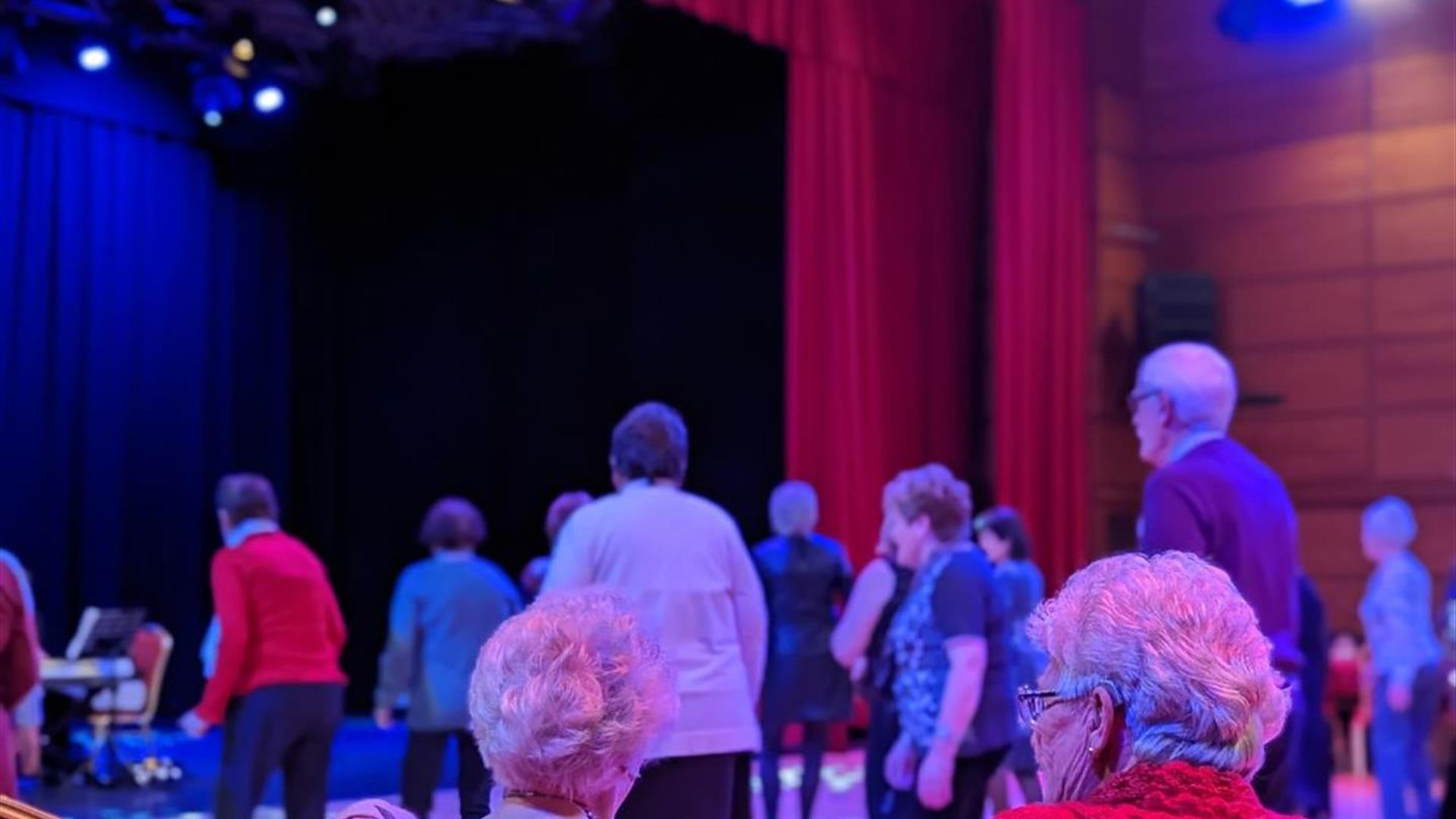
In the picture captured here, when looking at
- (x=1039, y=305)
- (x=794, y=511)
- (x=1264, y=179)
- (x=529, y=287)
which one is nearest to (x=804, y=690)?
(x=794, y=511)

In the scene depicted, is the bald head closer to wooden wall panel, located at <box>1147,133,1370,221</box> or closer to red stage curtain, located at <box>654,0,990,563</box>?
red stage curtain, located at <box>654,0,990,563</box>

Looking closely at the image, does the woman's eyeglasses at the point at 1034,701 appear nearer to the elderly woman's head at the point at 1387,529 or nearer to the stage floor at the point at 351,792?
the elderly woman's head at the point at 1387,529

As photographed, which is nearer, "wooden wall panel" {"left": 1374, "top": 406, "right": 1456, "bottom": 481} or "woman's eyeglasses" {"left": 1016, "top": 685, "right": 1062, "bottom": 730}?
"woman's eyeglasses" {"left": 1016, "top": 685, "right": 1062, "bottom": 730}

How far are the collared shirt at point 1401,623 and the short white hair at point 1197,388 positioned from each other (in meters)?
3.98

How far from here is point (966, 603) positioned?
14.8 ft

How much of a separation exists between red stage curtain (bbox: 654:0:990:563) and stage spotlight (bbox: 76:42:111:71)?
4.63 meters

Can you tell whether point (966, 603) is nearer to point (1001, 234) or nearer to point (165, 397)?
point (1001, 234)

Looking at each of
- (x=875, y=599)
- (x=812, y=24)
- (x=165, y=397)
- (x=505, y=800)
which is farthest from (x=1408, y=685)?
(x=165, y=397)

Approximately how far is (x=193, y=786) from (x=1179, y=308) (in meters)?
6.66

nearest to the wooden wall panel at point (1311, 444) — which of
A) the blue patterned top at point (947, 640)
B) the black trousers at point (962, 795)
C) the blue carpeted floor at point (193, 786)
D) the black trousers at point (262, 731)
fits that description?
the blue carpeted floor at point (193, 786)

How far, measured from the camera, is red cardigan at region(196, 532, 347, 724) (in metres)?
5.47

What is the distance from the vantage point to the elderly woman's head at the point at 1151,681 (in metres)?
1.79

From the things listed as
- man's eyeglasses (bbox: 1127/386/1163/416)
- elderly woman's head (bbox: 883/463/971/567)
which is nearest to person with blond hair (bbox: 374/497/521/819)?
elderly woman's head (bbox: 883/463/971/567)

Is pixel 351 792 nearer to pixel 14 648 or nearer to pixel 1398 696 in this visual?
pixel 14 648
